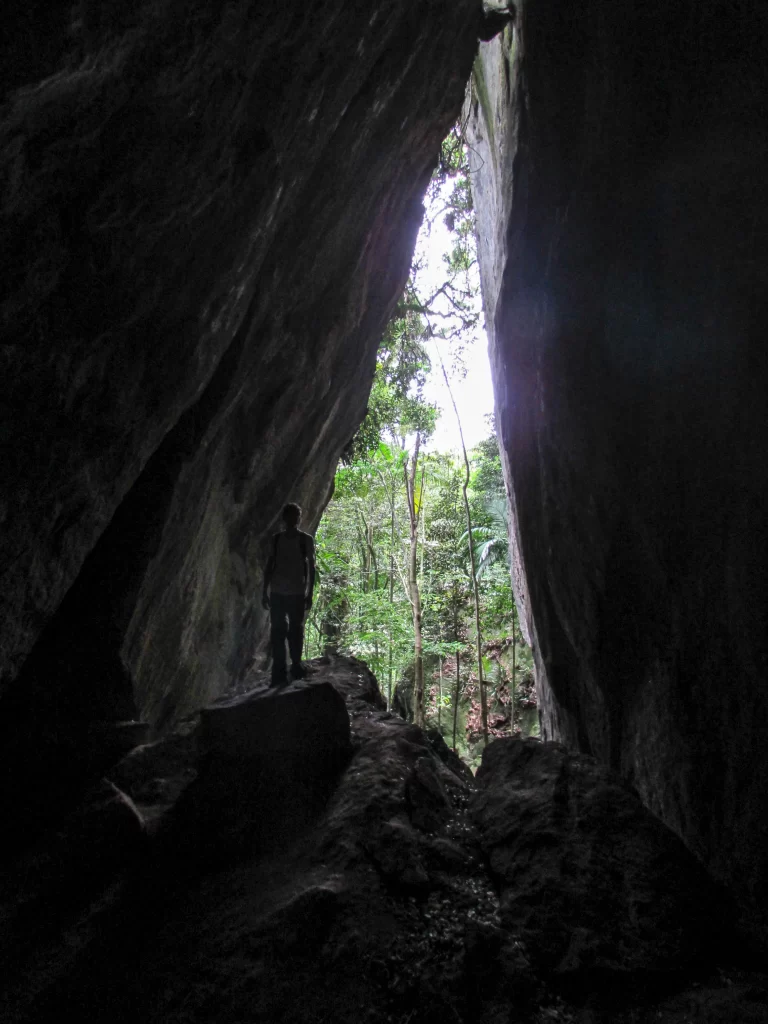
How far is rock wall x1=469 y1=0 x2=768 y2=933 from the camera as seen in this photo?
4.60 m

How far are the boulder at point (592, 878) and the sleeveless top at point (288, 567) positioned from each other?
287 cm

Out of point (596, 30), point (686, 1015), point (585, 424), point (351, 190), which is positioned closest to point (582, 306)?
point (585, 424)

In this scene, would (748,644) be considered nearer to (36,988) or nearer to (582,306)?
(582,306)

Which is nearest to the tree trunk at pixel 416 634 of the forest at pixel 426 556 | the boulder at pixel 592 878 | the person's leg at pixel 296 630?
the forest at pixel 426 556

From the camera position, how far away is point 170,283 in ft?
15.0

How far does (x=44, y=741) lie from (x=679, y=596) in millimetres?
5688

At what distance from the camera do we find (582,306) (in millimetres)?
7000

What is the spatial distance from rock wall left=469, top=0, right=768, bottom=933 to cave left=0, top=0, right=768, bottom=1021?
0.11 ft

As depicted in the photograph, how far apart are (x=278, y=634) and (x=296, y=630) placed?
0.67 ft

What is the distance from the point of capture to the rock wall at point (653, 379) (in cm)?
460

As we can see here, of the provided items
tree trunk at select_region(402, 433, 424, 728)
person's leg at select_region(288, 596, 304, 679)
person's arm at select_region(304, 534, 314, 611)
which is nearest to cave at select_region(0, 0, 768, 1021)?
person's leg at select_region(288, 596, 304, 679)

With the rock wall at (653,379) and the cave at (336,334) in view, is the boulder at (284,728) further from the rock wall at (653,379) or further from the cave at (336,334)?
the rock wall at (653,379)

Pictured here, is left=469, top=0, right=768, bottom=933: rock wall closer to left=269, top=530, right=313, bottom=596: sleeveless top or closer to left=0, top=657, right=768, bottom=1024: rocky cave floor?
left=0, top=657, right=768, bottom=1024: rocky cave floor

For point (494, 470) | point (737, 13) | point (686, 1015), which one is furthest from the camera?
point (494, 470)
